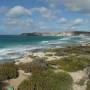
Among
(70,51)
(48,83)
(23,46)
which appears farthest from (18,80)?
(23,46)

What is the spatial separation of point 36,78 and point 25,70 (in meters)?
4.15

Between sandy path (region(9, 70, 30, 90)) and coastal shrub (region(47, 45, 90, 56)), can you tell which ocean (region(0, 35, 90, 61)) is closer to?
coastal shrub (region(47, 45, 90, 56))

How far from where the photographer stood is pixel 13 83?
1412 centimetres

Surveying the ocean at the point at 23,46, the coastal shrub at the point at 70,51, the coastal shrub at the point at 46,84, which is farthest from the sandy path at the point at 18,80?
the coastal shrub at the point at 70,51

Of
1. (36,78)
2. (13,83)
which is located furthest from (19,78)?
(36,78)

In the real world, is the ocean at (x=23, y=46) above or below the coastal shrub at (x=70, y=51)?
below

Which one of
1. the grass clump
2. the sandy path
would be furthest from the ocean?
the grass clump

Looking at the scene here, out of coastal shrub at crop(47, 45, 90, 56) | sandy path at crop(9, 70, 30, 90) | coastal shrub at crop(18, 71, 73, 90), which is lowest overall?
coastal shrub at crop(47, 45, 90, 56)

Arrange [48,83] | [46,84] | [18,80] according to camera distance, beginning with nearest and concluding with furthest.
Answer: [46,84] → [48,83] → [18,80]

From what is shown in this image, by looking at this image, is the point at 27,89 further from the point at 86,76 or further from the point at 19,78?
the point at 86,76

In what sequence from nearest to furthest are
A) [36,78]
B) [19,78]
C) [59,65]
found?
[36,78] → [19,78] → [59,65]

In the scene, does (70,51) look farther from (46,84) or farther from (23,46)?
(23,46)

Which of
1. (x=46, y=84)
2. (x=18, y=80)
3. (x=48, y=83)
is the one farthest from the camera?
(x=18, y=80)

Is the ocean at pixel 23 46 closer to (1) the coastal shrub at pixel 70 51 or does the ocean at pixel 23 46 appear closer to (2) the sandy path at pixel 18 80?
(1) the coastal shrub at pixel 70 51
